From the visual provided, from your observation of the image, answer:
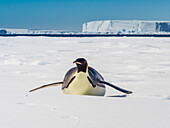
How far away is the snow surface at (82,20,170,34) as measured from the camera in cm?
8144

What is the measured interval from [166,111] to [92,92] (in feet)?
3.61

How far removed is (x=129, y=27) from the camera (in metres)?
85.6

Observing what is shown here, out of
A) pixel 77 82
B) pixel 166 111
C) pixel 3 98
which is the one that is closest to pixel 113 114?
pixel 166 111

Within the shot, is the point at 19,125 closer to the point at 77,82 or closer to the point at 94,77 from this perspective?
the point at 77,82

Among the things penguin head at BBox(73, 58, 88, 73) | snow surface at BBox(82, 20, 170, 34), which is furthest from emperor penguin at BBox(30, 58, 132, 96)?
snow surface at BBox(82, 20, 170, 34)

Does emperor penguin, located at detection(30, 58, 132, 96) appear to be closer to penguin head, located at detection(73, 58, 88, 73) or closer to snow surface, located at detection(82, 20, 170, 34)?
penguin head, located at detection(73, 58, 88, 73)

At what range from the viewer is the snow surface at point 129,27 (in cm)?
8144

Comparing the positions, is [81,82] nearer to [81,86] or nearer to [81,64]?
[81,86]

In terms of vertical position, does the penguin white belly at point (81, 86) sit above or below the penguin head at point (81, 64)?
below

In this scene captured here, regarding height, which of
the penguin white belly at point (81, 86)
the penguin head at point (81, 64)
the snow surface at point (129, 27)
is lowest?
the snow surface at point (129, 27)

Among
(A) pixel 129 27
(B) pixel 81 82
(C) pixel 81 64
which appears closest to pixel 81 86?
(B) pixel 81 82

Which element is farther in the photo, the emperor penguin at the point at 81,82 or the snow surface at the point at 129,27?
the snow surface at the point at 129,27

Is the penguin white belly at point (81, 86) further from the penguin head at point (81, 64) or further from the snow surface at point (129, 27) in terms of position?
the snow surface at point (129, 27)

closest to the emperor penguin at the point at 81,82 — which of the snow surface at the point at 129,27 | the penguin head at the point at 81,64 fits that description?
the penguin head at the point at 81,64
